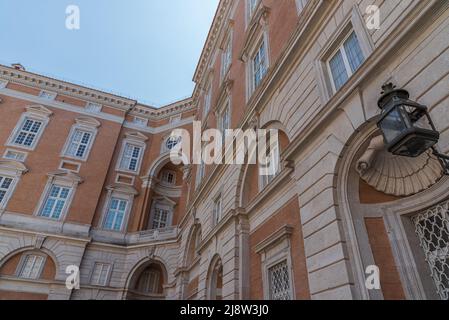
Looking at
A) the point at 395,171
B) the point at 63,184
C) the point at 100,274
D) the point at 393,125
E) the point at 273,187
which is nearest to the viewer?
the point at 393,125

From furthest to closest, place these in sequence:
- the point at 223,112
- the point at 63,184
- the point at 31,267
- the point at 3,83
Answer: the point at 3,83 → the point at 63,184 → the point at 31,267 → the point at 223,112

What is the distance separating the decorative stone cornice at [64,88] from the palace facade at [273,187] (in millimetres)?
386

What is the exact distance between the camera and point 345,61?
6453mm

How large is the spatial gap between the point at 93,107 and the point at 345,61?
26.3 metres

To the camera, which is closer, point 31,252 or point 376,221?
point 376,221

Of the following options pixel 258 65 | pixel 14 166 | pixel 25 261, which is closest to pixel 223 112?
pixel 258 65

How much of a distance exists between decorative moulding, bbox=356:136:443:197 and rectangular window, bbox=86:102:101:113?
27154 mm

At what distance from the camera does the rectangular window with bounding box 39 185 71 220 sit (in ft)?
69.4

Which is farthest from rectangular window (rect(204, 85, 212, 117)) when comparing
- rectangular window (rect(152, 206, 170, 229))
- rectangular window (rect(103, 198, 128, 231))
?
rectangular window (rect(103, 198, 128, 231))

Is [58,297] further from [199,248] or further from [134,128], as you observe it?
[134,128]

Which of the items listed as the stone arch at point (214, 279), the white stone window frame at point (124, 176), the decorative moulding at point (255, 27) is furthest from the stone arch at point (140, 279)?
the decorative moulding at point (255, 27)

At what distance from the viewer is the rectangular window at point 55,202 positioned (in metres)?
21.1

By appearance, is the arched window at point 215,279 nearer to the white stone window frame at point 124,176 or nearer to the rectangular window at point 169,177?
the white stone window frame at point 124,176

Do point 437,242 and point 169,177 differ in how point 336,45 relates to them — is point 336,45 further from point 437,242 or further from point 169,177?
point 169,177
